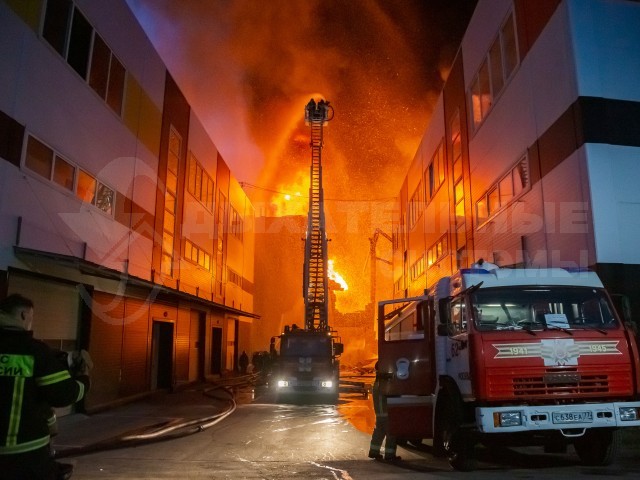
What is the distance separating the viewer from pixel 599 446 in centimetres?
627

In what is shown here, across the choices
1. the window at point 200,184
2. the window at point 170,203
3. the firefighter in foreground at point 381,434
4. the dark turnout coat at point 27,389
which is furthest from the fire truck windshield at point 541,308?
the window at point 200,184

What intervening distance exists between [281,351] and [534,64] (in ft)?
35.6

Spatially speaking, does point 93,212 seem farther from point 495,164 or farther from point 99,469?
point 495,164

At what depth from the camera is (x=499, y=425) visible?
18.2 feet

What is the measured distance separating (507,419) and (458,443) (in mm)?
804

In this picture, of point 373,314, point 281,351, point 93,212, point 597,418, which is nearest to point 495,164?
point 281,351

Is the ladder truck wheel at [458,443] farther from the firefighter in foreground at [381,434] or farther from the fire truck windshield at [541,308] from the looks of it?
the fire truck windshield at [541,308]

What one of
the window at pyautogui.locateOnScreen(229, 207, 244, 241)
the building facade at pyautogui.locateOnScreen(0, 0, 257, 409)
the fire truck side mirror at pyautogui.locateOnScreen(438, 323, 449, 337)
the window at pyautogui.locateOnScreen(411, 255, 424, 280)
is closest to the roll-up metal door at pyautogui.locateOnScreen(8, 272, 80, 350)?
the building facade at pyautogui.locateOnScreen(0, 0, 257, 409)

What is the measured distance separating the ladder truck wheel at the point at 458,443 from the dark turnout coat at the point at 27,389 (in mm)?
4532

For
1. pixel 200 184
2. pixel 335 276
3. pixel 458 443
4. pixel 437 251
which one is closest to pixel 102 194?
pixel 200 184

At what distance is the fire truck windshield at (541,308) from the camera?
243 inches

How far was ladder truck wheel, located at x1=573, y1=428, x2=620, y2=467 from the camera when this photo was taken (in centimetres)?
616

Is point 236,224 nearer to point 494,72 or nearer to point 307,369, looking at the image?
point 307,369

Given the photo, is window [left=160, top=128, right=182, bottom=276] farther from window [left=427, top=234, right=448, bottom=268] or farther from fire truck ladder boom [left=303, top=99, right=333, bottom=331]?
window [left=427, top=234, right=448, bottom=268]
